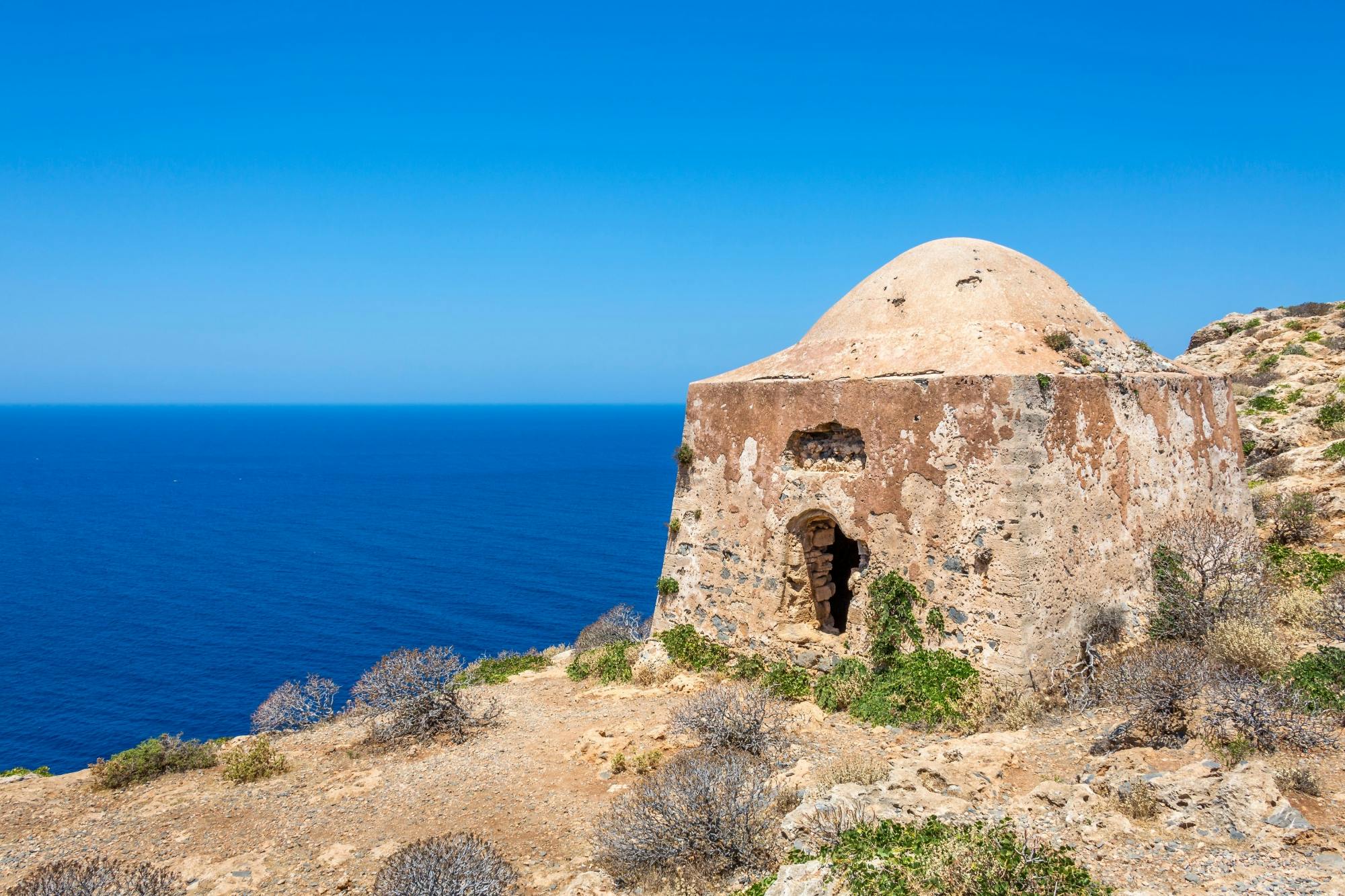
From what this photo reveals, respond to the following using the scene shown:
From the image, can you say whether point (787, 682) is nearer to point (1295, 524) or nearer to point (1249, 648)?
point (1249, 648)

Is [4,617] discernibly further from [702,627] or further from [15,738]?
[702,627]

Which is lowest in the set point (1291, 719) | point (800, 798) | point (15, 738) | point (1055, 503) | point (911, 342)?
point (15, 738)

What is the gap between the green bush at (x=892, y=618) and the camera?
10148mm

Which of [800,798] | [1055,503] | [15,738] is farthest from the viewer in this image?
[15,738]

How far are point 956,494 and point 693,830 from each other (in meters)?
5.20

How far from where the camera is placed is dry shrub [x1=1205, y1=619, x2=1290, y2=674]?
8.57 metres

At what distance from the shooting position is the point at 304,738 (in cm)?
1228

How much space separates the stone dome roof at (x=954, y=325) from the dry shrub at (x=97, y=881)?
8.98 meters

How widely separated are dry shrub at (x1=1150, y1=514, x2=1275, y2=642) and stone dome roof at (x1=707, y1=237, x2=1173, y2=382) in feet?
7.92

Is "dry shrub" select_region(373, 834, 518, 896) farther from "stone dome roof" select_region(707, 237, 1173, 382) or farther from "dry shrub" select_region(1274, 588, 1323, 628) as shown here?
"dry shrub" select_region(1274, 588, 1323, 628)

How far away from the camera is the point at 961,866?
4.82 m

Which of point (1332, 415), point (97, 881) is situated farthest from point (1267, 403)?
point (97, 881)

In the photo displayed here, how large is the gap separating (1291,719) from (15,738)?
109 ft

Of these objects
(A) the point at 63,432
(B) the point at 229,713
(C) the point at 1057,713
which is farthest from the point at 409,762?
(A) the point at 63,432
